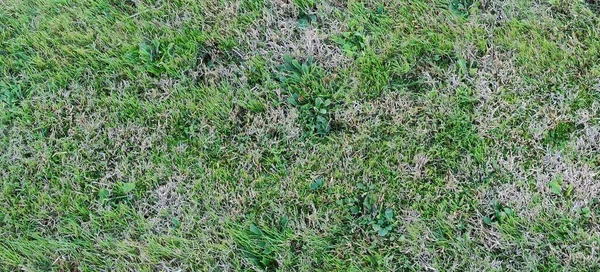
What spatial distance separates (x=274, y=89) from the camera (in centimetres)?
308

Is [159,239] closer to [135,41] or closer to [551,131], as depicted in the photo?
[135,41]

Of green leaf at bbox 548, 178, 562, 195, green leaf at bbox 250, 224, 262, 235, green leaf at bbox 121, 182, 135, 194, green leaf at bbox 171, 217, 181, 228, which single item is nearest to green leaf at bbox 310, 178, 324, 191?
green leaf at bbox 250, 224, 262, 235

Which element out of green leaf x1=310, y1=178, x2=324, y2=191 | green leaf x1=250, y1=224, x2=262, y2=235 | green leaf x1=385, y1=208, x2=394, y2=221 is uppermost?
green leaf x1=310, y1=178, x2=324, y2=191

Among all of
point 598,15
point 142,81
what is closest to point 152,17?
Answer: point 142,81

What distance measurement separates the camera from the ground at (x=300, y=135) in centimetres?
270

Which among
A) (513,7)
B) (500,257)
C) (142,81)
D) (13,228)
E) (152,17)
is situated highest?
(513,7)

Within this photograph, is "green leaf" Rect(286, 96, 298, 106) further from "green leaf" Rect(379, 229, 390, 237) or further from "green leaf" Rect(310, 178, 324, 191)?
"green leaf" Rect(379, 229, 390, 237)

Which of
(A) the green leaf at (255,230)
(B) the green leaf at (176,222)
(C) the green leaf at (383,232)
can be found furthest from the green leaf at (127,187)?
(C) the green leaf at (383,232)

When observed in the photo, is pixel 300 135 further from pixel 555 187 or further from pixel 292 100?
pixel 555 187

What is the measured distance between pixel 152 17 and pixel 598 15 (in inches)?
99.6

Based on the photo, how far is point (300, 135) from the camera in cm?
297

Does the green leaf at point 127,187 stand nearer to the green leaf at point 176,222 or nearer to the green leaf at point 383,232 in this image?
the green leaf at point 176,222

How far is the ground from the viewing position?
2699mm

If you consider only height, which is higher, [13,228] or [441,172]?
[441,172]
